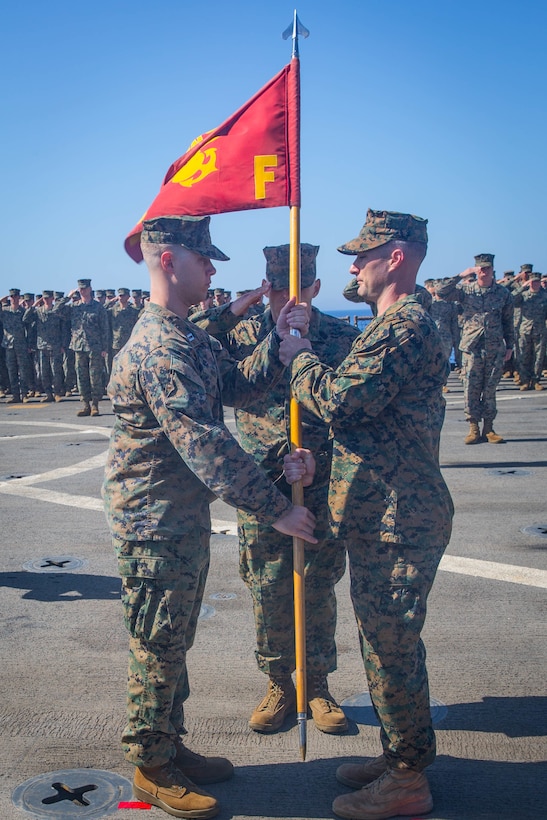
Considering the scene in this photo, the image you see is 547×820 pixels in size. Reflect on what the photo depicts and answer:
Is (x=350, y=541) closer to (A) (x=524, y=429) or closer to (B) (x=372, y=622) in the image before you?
(B) (x=372, y=622)

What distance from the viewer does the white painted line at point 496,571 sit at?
233 inches

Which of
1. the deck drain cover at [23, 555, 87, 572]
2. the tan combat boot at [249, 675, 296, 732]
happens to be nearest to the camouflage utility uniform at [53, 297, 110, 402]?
the deck drain cover at [23, 555, 87, 572]

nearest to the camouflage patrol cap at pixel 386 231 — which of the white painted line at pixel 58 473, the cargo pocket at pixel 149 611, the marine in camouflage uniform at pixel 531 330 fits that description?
the cargo pocket at pixel 149 611

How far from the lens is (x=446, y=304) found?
811 inches

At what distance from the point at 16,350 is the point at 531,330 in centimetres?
1239

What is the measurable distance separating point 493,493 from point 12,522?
471 centimetres

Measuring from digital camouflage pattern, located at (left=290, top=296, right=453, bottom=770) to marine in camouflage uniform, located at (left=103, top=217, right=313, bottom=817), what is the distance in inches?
11.2

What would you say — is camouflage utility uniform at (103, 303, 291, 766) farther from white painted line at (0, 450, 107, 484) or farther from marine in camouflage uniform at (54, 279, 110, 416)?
marine in camouflage uniform at (54, 279, 110, 416)

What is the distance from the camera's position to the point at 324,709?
13.4 feet

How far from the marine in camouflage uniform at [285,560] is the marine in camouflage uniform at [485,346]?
309 inches

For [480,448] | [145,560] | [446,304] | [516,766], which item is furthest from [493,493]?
[446,304]

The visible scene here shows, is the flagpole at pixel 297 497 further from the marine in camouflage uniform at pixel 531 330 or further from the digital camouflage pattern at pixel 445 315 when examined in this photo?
the digital camouflage pattern at pixel 445 315

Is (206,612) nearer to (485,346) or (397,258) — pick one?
(397,258)

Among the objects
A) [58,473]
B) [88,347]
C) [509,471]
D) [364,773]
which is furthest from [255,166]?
[88,347]
